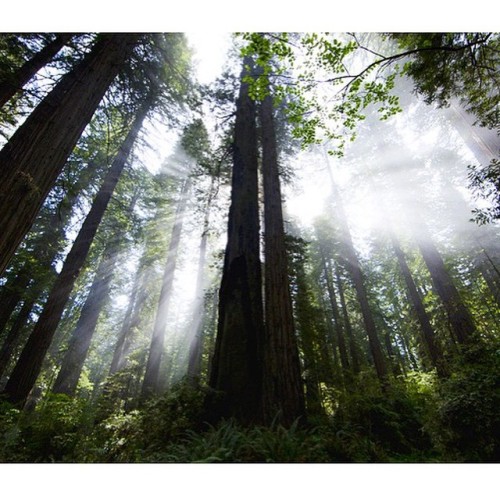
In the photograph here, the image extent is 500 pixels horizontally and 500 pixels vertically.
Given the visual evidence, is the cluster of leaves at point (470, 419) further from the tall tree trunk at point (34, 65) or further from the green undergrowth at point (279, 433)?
the tall tree trunk at point (34, 65)

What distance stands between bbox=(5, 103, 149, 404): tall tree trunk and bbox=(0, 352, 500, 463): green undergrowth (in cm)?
167

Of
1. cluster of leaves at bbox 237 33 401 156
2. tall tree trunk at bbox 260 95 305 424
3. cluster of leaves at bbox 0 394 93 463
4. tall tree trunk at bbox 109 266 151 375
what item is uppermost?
tall tree trunk at bbox 109 266 151 375

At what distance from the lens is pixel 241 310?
4.91 metres

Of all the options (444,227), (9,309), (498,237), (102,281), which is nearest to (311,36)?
(102,281)

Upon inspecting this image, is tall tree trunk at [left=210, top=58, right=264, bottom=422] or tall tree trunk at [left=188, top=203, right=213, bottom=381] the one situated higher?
tall tree trunk at [left=188, top=203, right=213, bottom=381]

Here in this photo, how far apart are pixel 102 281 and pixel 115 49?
36.2 feet

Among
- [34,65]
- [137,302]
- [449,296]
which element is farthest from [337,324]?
[34,65]

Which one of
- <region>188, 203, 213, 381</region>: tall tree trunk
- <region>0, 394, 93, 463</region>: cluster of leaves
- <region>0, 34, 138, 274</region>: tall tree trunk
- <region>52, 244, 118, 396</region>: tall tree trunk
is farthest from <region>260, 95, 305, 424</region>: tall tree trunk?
<region>52, 244, 118, 396</region>: tall tree trunk

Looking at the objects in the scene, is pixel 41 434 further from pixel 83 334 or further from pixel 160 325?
pixel 160 325

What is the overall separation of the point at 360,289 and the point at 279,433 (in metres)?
11.0

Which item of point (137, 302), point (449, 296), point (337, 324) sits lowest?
point (449, 296)

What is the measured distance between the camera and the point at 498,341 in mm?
5129

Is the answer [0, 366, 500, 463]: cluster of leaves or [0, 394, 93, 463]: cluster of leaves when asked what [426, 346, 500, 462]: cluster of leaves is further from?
[0, 394, 93, 463]: cluster of leaves

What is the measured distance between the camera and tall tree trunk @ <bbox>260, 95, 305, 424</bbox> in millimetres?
4057
